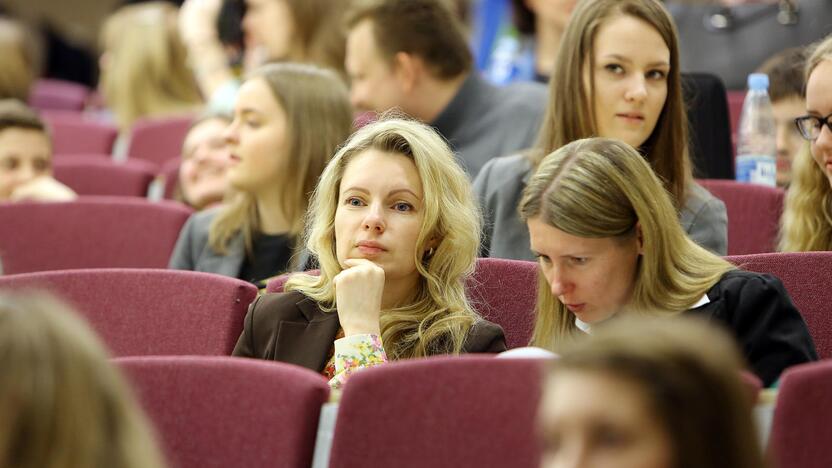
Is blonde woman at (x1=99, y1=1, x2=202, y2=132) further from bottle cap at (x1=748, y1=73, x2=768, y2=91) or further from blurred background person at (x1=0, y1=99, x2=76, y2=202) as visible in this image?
bottle cap at (x1=748, y1=73, x2=768, y2=91)

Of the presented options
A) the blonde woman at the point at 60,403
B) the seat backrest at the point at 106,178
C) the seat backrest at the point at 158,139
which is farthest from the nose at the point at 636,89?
the seat backrest at the point at 158,139

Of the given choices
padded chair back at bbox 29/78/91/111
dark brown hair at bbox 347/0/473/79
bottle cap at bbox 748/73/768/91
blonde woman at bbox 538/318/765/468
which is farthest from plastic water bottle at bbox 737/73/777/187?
padded chair back at bbox 29/78/91/111

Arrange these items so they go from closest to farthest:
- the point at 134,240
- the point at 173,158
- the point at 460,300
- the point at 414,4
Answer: the point at 460,300 → the point at 134,240 → the point at 414,4 → the point at 173,158

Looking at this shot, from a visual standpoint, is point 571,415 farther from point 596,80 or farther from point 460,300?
point 596,80

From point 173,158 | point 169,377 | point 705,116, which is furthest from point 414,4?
point 169,377

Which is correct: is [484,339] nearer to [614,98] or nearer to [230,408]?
[230,408]

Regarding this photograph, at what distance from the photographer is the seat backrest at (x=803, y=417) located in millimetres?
1737

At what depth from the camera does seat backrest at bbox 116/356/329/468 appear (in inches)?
73.0

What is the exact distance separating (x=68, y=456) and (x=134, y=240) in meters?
2.11

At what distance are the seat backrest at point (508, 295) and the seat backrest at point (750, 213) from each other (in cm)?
80

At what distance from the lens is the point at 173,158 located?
5.06 metres

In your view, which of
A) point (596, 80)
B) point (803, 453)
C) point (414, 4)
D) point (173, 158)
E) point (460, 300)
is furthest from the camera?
point (173, 158)

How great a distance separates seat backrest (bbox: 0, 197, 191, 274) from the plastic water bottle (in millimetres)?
1524

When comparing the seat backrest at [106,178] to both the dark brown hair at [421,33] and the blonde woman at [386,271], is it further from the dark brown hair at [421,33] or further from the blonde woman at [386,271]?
the blonde woman at [386,271]
